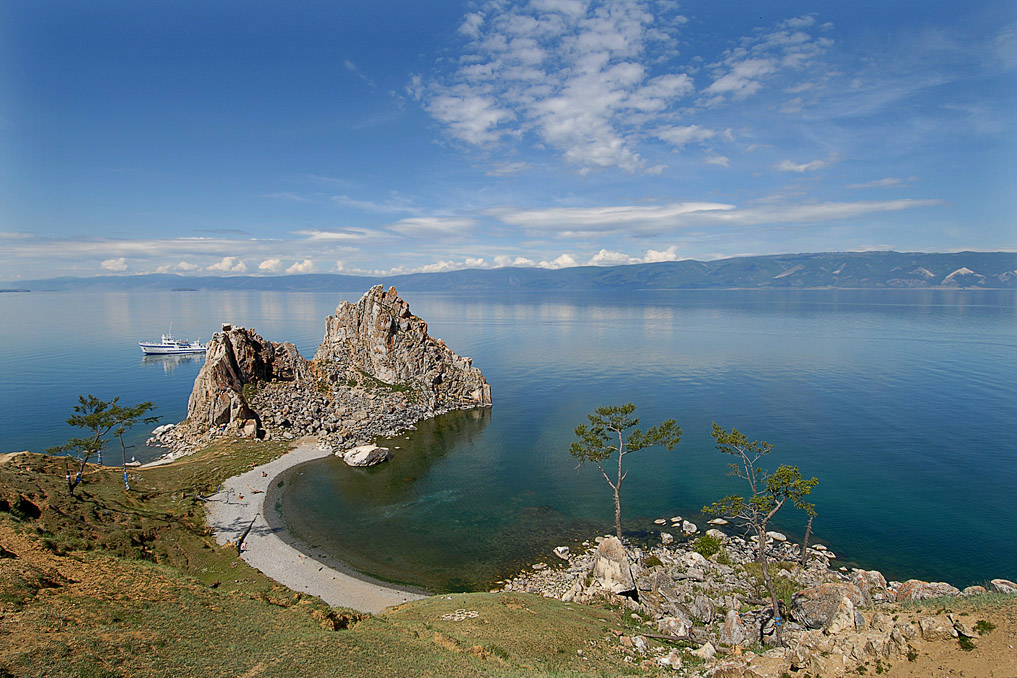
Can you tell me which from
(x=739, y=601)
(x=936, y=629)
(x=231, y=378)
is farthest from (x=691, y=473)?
(x=231, y=378)

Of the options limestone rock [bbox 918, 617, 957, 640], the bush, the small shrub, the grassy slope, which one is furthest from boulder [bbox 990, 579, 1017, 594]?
the grassy slope

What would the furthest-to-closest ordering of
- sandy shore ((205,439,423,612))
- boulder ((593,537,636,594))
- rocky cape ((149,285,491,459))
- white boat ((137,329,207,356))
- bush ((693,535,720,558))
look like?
white boat ((137,329,207,356)), rocky cape ((149,285,491,459)), bush ((693,535,720,558)), sandy shore ((205,439,423,612)), boulder ((593,537,636,594))

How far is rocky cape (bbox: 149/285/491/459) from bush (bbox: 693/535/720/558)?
2129 inches

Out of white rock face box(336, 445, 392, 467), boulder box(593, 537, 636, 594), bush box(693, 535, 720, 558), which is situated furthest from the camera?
white rock face box(336, 445, 392, 467)

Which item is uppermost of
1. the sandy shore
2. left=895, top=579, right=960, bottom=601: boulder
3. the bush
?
left=895, top=579, right=960, bottom=601: boulder

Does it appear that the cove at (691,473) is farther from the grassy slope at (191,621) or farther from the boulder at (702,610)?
the boulder at (702,610)

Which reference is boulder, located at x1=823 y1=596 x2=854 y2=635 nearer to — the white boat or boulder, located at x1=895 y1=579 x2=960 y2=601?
boulder, located at x1=895 y1=579 x2=960 y2=601

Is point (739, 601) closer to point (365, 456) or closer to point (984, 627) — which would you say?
point (984, 627)

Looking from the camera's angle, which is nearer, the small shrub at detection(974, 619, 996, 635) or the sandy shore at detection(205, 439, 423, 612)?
the small shrub at detection(974, 619, 996, 635)

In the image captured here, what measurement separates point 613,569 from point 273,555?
32.4 meters

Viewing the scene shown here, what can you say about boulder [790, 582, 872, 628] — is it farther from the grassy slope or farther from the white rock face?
the white rock face

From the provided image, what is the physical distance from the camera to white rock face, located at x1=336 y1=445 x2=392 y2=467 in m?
68.0

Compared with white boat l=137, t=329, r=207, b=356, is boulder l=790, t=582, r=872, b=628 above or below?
below

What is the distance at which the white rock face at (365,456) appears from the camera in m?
68.0
